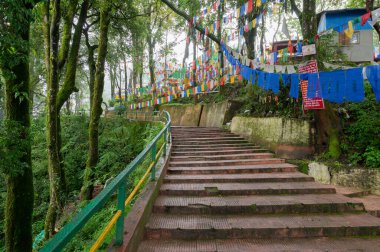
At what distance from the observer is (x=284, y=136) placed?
6.81 meters

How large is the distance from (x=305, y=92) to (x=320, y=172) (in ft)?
7.10

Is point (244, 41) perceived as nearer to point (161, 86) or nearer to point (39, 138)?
point (161, 86)

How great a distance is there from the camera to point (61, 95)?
26.7 ft

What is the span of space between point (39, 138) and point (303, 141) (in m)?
15.4

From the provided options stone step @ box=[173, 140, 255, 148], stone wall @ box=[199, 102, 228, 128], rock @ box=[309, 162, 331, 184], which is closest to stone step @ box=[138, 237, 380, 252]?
rock @ box=[309, 162, 331, 184]

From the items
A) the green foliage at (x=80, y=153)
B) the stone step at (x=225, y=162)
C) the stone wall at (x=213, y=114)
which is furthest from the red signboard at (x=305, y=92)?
the green foliage at (x=80, y=153)

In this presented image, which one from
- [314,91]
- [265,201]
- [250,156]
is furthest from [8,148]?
[314,91]

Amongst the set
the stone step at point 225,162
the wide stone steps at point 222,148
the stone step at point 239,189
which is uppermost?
the wide stone steps at point 222,148

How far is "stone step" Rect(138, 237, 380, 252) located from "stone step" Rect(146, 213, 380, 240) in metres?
0.07

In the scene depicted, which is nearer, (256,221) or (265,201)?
(256,221)

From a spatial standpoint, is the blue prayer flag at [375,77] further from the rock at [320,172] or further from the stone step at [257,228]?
the stone step at [257,228]

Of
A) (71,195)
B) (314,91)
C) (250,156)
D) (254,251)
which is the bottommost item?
(71,195)

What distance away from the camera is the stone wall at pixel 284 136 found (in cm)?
639

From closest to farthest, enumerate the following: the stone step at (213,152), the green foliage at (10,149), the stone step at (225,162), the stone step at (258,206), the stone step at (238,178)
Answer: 1. the green foliage at (10,149)
2. the stone step at (258,206)
3. the stone step at (238,178)
4. the stone step at (225,162)
5. the stone step at (213,152)
